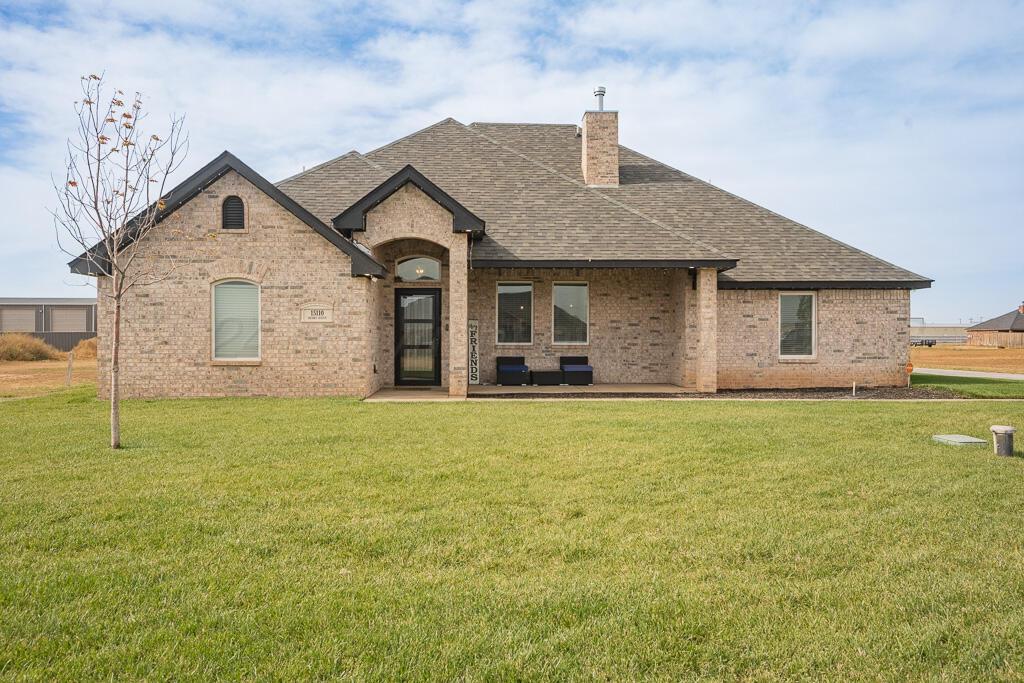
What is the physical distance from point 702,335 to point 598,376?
323 cm

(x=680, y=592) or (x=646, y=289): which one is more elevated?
(x=646, y=289)

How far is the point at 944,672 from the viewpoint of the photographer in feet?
9.93

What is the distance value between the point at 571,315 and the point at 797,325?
19.7 ft

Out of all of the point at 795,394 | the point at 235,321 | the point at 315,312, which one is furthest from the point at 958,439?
the point at 235,321

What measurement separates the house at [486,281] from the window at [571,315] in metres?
0.04

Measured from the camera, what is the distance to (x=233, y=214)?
14.6 metres

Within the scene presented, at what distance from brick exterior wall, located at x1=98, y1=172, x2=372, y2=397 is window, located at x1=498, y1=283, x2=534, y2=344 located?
4.46 m

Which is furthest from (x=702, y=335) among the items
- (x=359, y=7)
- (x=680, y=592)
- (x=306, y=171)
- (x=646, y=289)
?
(x=680, y=592)

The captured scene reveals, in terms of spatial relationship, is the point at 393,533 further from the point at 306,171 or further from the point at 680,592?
the point at 306,171

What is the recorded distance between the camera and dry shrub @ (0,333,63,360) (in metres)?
32.0

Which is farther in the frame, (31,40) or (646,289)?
(646,289)

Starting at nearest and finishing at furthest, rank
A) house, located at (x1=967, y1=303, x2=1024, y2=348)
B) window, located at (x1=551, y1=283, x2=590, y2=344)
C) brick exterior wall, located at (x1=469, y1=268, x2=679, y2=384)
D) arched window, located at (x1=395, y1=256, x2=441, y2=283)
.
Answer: arched window, located at (x1=395, y1=256, x2=441, y2=283) → brick exterior wall, located at (x1=469, y1=268, x2=679, y2=384) → window, located at (x1=551, y1=283, x2=590, y2=344) → house, located at (x1=967, y1=303, x2=1024, y2=348)

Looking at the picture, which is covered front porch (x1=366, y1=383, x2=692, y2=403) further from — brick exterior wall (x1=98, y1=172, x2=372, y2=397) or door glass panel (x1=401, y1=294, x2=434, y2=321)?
door glass panel (x1=401, y1=294, x2=434, y2=321)

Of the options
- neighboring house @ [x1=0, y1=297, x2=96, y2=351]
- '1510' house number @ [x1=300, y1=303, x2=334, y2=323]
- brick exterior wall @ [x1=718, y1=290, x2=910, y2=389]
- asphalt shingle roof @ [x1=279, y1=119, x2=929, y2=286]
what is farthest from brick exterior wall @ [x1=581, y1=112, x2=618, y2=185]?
neighboring house @ [x1=0, y1=297, x2=96, y2=351]
